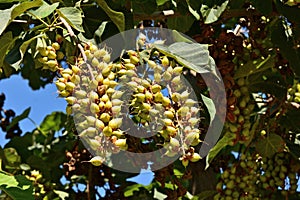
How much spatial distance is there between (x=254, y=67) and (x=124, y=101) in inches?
26.1

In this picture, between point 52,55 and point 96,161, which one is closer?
point 96,161

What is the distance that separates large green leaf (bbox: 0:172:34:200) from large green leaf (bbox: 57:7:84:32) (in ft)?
1.18

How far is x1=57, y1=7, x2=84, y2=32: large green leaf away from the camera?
1286 millimetres

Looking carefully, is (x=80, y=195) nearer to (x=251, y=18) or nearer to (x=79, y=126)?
(x=251, y=18)

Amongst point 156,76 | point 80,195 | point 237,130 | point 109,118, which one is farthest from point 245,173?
point 109,118

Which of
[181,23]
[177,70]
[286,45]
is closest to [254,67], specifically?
[286,45]

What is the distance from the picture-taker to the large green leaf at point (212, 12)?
1565 millimetres

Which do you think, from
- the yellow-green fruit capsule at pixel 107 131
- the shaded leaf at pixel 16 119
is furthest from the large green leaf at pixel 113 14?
the shaded leaf at pixel 16 119

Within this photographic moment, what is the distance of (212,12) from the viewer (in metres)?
1.58

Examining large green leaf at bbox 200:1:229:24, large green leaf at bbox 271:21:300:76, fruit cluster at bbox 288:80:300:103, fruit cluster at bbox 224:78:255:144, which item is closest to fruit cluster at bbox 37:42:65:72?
large green leaf at bbox 200:1:229:24

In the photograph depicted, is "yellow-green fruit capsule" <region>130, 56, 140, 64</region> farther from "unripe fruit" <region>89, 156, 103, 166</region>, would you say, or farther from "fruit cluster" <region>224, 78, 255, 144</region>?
"fruit cluster" <region>224, 78, 255, 144</region>

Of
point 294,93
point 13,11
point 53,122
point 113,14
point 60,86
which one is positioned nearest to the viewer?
point 60,86

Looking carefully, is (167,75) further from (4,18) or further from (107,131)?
(4,18)

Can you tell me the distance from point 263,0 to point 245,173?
1.77 feet
